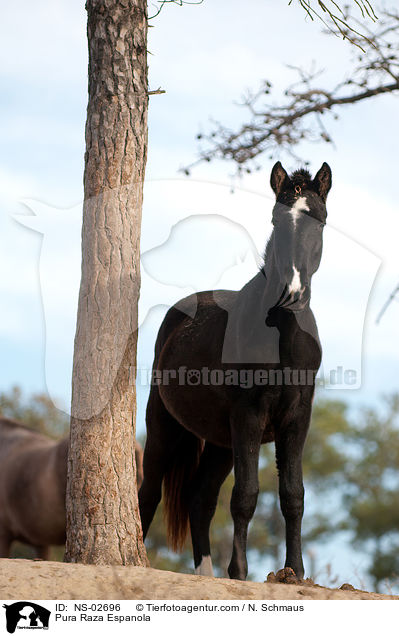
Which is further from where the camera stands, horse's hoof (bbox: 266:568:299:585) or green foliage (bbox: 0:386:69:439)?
green foliage (bbox: 0:386:69:439)

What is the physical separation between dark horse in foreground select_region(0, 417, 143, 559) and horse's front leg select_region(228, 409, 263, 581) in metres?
4.02

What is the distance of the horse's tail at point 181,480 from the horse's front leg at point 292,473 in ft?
4.45

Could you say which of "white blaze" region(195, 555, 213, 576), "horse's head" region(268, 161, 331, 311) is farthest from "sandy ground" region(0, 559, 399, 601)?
"horse's head" region(268, 161, 331, 311)

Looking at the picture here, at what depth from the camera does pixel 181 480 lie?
252 inches

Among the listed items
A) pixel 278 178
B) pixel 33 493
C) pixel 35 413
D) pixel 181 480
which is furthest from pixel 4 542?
pixel 35 413

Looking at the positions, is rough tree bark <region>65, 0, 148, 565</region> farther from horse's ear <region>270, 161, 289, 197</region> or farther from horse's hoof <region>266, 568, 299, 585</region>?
horse's ear <region>270, 161, 289, 197</region>

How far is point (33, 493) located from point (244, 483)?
17.1ft

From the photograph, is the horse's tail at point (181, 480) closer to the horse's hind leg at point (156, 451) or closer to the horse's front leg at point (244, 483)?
the horse's hind leg at point (156, 451)

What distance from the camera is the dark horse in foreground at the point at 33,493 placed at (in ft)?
30.2

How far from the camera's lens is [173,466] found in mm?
6402

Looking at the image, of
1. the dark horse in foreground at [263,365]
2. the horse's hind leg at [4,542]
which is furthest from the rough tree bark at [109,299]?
the horse's hind leg at [4,542]

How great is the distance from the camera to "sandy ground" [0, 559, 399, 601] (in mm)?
4121

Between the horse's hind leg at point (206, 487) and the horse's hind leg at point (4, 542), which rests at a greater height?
the horse's hind leg at point (206, 487)
